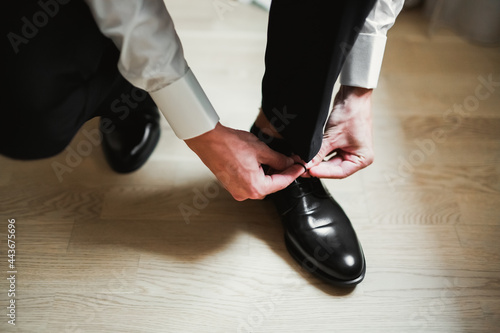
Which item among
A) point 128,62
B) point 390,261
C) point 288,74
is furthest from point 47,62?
point 390,261

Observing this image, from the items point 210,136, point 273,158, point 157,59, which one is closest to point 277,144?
point 273,158

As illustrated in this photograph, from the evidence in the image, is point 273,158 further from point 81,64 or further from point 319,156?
point 81,64

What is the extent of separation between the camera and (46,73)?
46 centimetres

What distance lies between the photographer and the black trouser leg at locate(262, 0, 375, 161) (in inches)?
17.4

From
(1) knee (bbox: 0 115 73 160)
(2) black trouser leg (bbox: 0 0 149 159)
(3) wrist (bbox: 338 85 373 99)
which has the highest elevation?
(2) black trouser leg (bbox: 0 0 149 159)

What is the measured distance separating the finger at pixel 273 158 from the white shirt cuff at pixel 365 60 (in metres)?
0.18

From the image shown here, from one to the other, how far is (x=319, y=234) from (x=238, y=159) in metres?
0.21

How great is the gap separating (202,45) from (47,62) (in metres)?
0.67

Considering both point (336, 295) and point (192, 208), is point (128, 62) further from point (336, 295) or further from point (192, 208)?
point (336, 295)

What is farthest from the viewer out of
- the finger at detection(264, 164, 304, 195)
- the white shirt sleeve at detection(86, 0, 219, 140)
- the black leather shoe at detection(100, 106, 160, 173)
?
the black leather shoe at detection(100, 106, 160, 173)

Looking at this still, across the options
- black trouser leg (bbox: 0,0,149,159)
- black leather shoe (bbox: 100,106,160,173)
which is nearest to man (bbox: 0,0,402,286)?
black trouser leg (bbox: 0,0,149,159)

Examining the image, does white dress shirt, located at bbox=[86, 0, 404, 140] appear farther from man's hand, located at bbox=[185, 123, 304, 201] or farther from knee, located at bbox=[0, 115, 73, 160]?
knee, located at bbox=[0, 115, 73, 160]

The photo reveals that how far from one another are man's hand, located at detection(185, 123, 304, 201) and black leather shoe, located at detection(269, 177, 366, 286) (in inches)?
3.4

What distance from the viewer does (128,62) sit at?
1.50 feet
